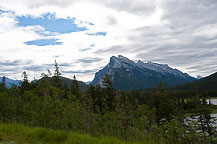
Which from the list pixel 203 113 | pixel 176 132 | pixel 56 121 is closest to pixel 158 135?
pixel 176 132

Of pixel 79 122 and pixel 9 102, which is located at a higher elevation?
pixel 9 102

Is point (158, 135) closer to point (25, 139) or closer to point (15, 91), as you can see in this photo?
point (25, 139)

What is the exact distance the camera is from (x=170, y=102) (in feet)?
136

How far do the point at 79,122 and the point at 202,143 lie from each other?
8.49m

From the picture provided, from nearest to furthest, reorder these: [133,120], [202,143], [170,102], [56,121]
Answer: [202,143] → [56,121] → [133,120] → [170,102]

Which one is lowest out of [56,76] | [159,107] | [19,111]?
[159,107]

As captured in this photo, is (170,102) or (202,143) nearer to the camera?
(202,143)

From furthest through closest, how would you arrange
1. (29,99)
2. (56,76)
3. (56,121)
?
(56,76)
(29,99)
(56,121)

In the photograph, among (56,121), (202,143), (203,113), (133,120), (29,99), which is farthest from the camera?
(203,113)

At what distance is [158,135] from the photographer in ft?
31.4

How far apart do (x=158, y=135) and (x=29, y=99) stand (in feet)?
39.7

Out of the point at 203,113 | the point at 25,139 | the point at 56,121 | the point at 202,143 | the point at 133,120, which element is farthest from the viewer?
the point at 203,113

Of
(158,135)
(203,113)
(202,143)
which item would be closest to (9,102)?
(158,135)

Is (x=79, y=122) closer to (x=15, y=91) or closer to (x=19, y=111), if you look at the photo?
(x=19, y=111)
